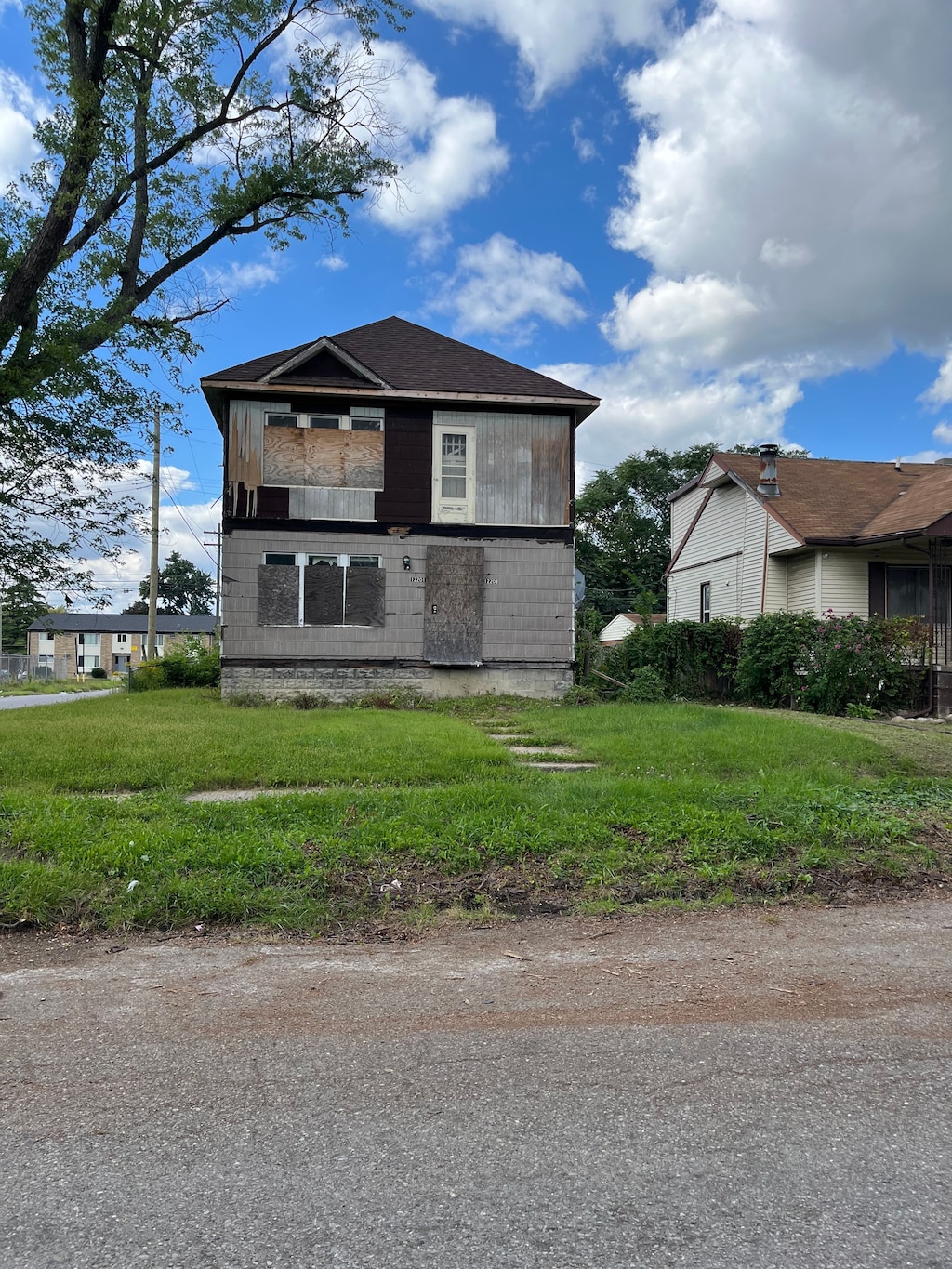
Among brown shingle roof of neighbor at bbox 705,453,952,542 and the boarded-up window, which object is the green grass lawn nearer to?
the boarded-up window

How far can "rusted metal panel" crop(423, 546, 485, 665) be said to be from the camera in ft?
56.7

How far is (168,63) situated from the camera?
38.3ft

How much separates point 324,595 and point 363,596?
0.80 m

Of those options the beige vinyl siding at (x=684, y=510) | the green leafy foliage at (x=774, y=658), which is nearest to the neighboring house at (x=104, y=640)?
the beige vinyl siding at (x=684, y=510)

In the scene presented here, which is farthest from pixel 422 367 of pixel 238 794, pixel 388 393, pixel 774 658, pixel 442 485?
pixel 238 794

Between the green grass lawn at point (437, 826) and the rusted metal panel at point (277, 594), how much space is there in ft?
23.2

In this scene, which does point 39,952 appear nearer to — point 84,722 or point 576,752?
point 576,752

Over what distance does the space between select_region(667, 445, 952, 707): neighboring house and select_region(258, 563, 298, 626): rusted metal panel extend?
465 inches

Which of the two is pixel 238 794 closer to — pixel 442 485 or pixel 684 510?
pixel 442 485

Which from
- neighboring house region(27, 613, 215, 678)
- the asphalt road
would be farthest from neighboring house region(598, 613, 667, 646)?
neighboring house region(27, 613, 215, 678)

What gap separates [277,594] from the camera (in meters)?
17.0

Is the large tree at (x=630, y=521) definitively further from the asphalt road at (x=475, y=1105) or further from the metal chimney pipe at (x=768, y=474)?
the asphalt road at (x=475, y=1105)

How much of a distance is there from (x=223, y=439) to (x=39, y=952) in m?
14.8

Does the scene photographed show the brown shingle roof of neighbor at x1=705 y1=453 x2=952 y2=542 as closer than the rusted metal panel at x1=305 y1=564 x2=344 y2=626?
No
